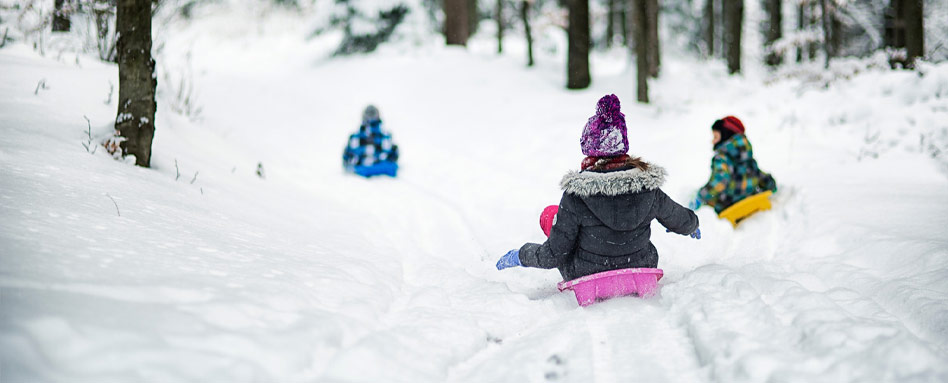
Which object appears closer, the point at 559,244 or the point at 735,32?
the point at 559,244

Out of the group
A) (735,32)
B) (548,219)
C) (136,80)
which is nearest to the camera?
(548,219)

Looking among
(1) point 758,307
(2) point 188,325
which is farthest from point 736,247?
(2) point 188,325

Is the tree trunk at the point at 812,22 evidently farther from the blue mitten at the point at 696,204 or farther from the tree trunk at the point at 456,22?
the blue mitten at the point at 696,204

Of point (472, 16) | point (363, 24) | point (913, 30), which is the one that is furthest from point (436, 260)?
point (472, 16)

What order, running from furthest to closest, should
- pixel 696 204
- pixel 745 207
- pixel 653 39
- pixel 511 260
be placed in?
pixel 653 39 < pixel 696 204 < pixel 745 207 < pixel 511 260

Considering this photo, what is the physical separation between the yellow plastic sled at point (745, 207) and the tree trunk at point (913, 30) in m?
6.60

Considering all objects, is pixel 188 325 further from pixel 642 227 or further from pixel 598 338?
pixel 642 227

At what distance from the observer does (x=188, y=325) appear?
75.5 inches

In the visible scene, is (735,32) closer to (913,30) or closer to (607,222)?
(913,30)

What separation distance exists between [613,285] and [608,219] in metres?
0.41

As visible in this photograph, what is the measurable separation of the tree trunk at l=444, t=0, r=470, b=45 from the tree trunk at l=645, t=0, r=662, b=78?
596 cm

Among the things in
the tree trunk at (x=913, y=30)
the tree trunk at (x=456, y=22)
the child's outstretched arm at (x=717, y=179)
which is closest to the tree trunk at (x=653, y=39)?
the tree trunk at (x=913, y=30)

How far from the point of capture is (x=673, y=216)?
10.8 feet

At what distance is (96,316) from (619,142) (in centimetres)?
257
